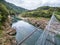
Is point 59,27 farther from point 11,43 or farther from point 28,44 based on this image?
point 11,43

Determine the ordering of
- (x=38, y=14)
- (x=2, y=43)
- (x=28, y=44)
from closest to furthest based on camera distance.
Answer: (x=2, y=43) < (x=28, y=44) < (x=38, y=14)

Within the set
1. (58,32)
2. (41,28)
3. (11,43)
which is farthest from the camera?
(41,28)

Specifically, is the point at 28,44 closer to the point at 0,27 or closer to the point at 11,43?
the point at 11,43

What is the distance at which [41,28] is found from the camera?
30.4m

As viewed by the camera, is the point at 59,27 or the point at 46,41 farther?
the point at 59,27

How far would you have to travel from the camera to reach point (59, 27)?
2314 cm

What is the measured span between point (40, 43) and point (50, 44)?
1.81m

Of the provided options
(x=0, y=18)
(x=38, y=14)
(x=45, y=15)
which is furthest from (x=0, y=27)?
(x=38, y=14)

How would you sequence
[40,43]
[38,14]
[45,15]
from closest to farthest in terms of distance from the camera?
[40,43], [45,15], [38,14]

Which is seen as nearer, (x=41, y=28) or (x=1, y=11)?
(x=1, y=11)

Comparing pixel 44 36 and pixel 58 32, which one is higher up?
pixel 44 36

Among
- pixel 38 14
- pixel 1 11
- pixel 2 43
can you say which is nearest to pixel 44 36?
pixel 2 43

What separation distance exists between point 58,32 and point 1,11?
419 inches

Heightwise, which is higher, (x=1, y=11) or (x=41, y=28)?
(x=1, y=11)
